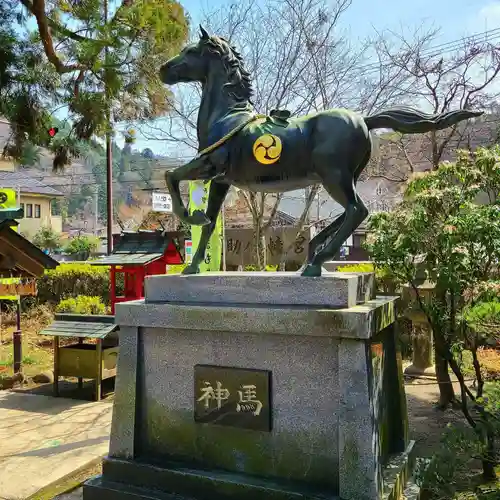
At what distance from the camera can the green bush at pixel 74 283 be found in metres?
14.3

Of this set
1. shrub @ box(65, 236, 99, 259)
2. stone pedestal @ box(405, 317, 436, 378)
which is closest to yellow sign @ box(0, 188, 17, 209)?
stone pedestal @ box(405, 317, 436, 378)

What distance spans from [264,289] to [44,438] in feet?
11.4

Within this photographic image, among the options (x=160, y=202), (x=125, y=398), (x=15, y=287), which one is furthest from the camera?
(x=160, y=202)

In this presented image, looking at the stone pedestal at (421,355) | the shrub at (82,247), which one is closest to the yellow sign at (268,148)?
the stone pedestal at (421,355)

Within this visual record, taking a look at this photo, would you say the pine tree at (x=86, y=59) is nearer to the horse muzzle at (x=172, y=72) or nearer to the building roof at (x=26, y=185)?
the horse muzzle at (x=172, y=72)

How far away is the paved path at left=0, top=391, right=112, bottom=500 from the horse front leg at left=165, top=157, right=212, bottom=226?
240cm

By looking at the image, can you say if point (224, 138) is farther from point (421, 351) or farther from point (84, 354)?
point (421, 351)

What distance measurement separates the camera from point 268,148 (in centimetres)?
345

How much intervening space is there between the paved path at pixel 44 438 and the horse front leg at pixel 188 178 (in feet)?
7.86

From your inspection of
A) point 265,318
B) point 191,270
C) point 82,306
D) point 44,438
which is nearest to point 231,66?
point 191,270

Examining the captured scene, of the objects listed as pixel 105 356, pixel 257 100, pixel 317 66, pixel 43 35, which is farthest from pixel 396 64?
pixel 105 356

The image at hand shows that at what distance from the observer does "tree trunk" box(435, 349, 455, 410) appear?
5.79m

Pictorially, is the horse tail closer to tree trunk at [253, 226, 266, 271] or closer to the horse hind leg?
the horse hind leg

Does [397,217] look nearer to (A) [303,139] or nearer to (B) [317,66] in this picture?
(A) [303,139]
